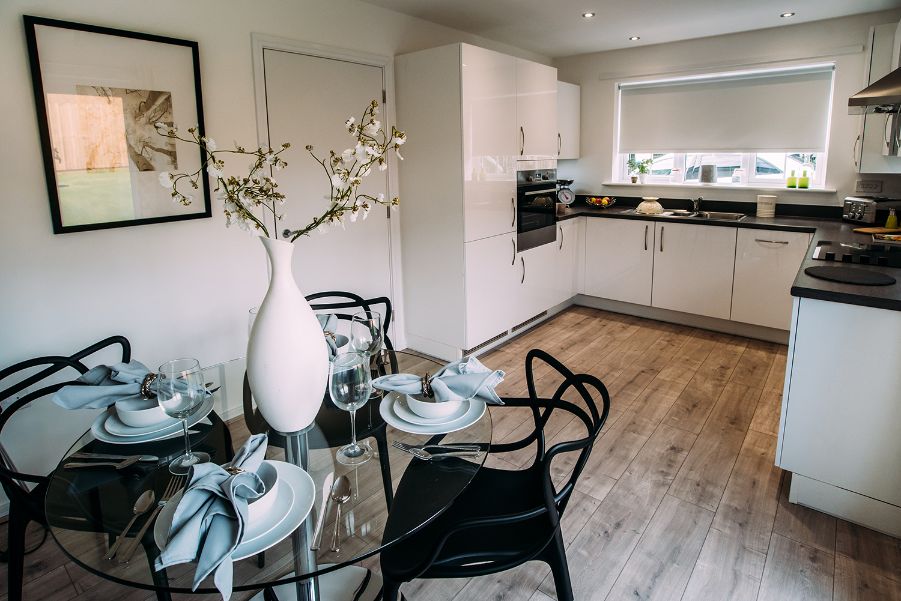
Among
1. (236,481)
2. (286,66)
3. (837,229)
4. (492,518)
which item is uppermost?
(286,66)

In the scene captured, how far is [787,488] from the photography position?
249 centimetres

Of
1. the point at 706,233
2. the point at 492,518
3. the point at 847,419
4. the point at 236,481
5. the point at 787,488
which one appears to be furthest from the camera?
the point at 706,233

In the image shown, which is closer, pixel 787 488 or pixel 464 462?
pixel 464 462

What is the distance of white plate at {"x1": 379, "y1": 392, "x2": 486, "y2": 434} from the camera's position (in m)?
1.53

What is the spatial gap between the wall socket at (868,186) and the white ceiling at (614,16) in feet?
3.70

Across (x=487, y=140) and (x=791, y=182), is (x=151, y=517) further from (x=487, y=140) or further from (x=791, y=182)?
(x=791, y=182)

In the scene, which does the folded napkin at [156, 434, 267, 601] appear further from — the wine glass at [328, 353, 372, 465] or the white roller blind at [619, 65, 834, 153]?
the white roller blind at [619, 65, 834, 153]

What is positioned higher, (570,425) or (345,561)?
(345,561)


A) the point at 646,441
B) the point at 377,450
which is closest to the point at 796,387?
the point at 646,441

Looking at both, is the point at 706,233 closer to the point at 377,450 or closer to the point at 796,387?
the point at 796,387

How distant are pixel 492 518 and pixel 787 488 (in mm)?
1853

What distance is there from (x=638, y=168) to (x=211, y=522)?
16.4ft

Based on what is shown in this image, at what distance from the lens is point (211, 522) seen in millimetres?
1077

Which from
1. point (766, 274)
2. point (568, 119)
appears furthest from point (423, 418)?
point (568, 119)
